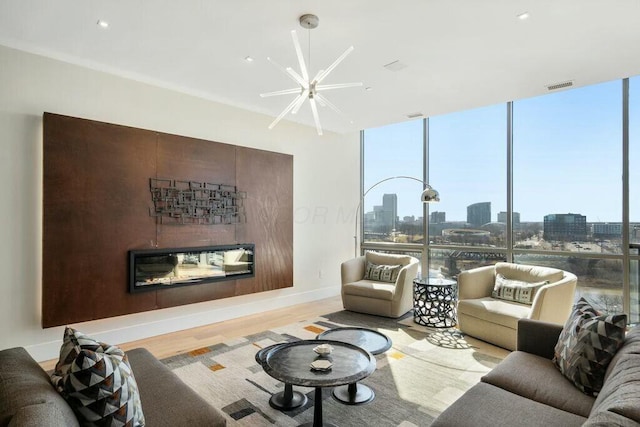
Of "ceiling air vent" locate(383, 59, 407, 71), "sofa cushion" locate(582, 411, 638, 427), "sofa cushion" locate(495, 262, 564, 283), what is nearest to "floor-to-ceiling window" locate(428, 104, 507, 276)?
"sofa cushion" locate(495, 262, 564, 283)

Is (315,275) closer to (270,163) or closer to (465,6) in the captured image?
(270,163)

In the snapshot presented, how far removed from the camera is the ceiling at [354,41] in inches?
105

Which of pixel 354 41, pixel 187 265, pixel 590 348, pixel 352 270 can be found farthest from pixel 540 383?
pixel 187 265

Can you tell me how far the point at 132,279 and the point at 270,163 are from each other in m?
2.35

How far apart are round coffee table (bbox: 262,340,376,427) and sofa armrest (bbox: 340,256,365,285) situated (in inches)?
93.7

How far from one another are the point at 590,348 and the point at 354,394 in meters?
1.56

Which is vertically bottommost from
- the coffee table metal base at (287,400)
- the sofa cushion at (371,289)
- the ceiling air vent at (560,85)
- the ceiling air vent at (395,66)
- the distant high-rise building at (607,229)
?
the coffee table metal base at (287,400)

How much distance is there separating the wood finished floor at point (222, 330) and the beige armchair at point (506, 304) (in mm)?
1903

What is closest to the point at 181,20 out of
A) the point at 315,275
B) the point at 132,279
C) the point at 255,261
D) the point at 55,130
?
the point at 55,130

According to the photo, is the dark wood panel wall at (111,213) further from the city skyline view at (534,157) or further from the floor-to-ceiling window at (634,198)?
the floor-to-ceiling window at (634,198)

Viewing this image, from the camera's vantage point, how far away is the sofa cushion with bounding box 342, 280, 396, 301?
4.68 m

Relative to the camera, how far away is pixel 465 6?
2.62 meters

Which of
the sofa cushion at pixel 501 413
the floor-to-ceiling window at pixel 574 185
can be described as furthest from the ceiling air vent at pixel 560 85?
the sofa cushion at pixel 501 413

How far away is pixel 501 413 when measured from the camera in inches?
66.7
